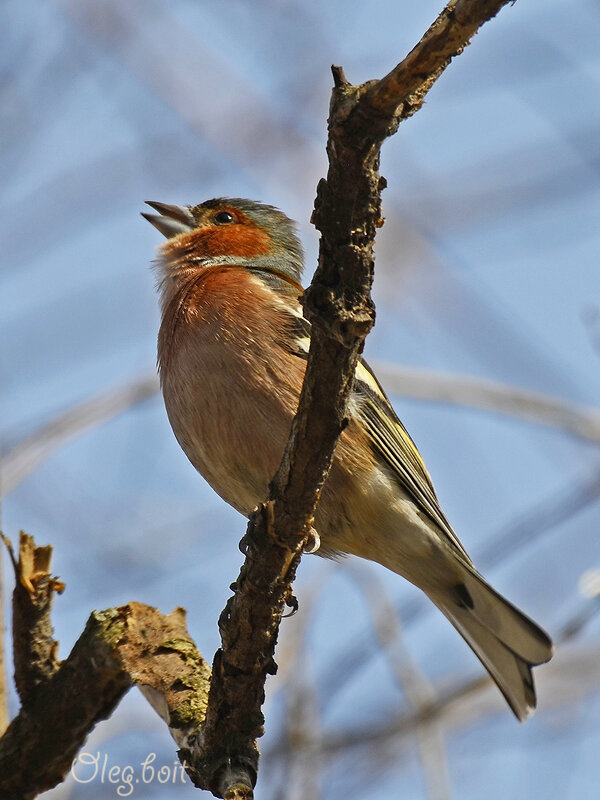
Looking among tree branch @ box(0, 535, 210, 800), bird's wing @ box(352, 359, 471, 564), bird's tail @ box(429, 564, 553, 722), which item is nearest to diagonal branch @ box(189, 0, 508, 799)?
tree branch @ box(0, 535, 210, 800)

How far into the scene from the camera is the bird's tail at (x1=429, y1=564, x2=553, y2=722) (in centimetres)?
501

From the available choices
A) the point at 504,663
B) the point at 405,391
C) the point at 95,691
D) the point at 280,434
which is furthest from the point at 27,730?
the point at 405,391

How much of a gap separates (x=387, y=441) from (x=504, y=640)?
4.27ft

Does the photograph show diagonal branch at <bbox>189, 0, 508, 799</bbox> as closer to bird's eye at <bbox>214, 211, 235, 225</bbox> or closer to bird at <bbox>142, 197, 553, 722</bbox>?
bird at <bbox>142, 197, 553, 722</bbox>

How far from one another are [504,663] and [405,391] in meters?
2.01

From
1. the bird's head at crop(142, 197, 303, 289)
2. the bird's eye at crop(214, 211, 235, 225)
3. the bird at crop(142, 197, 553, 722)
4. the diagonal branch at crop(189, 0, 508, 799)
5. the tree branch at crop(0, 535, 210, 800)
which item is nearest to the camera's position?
the diagonal branch at crop(189, 0, 508, 799)

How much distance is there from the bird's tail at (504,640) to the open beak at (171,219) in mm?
3083

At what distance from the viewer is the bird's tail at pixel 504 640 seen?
197 inches

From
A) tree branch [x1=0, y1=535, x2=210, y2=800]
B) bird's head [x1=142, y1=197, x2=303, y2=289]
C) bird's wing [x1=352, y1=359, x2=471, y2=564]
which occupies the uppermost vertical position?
bird's head [x1=142, y1=197, x2=303, y2=289]

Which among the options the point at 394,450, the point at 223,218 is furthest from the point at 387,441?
the point at 223,218

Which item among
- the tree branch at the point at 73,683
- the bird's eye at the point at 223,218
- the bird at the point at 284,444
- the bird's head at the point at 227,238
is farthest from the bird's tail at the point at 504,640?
the bird's eye at the point at 223,218

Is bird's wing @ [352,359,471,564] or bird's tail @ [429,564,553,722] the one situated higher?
bird's wing @ [352,359,471,564]

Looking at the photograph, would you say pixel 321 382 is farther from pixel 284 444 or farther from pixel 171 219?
pixel 171 219

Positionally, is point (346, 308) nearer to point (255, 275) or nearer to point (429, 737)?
point (255, 275)
